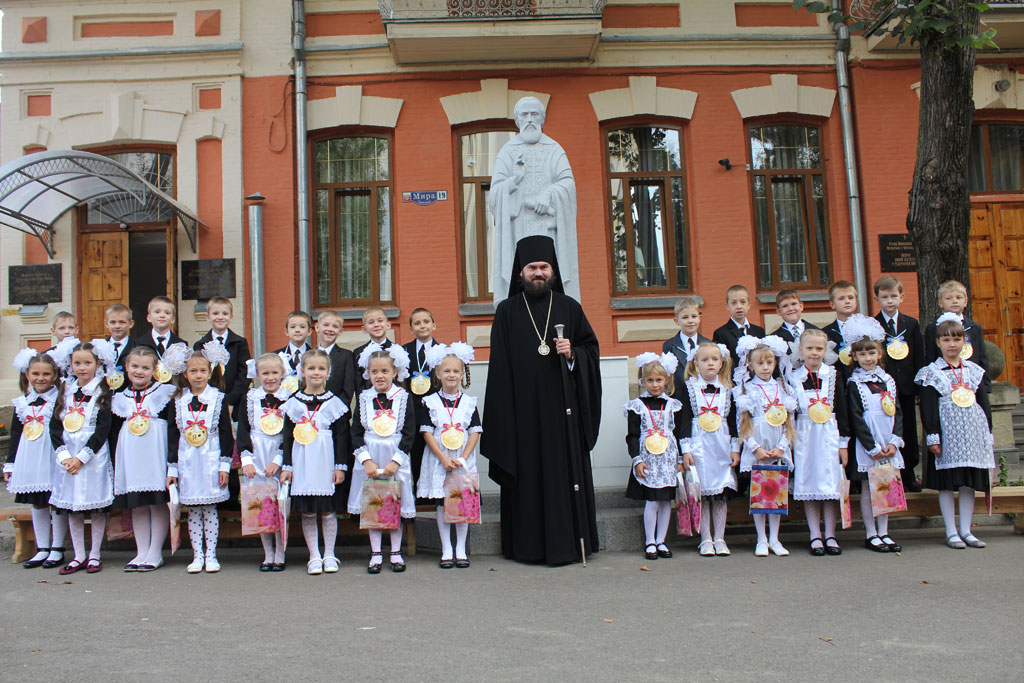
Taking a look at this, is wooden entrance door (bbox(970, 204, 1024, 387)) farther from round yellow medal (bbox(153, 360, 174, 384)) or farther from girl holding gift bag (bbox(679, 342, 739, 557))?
round yellow medal (bbox(153, 360, 174, 384))

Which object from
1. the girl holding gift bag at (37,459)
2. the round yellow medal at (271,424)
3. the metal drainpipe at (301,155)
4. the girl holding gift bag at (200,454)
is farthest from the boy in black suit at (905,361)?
the metal drainpipe at (301,155)

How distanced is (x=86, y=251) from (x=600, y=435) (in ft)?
26.1

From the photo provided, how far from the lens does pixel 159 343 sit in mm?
7328

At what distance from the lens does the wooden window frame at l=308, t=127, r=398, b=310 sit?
12133mm

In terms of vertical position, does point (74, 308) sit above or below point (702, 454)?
above

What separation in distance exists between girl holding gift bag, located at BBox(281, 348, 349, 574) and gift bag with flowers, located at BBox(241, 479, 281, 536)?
13cm

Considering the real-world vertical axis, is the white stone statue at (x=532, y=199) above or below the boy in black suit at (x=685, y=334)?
above

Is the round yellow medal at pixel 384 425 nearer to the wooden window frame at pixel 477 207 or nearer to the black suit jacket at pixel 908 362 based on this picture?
the black suit jacket at pixel 908 362

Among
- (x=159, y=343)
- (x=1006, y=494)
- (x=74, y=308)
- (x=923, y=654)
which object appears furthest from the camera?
(x=74, y=308)

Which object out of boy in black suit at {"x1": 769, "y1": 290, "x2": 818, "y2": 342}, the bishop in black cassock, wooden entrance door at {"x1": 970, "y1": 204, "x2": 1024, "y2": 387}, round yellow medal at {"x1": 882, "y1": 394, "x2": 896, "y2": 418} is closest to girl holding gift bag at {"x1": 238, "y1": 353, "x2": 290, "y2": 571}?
the bishop in black cassock

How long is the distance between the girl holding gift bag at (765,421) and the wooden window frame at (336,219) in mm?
6511

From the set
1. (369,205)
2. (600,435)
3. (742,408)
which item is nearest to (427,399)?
(600,435)

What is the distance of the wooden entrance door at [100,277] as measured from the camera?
460 inches

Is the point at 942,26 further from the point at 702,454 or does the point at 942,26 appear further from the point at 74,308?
the point at 74,308
